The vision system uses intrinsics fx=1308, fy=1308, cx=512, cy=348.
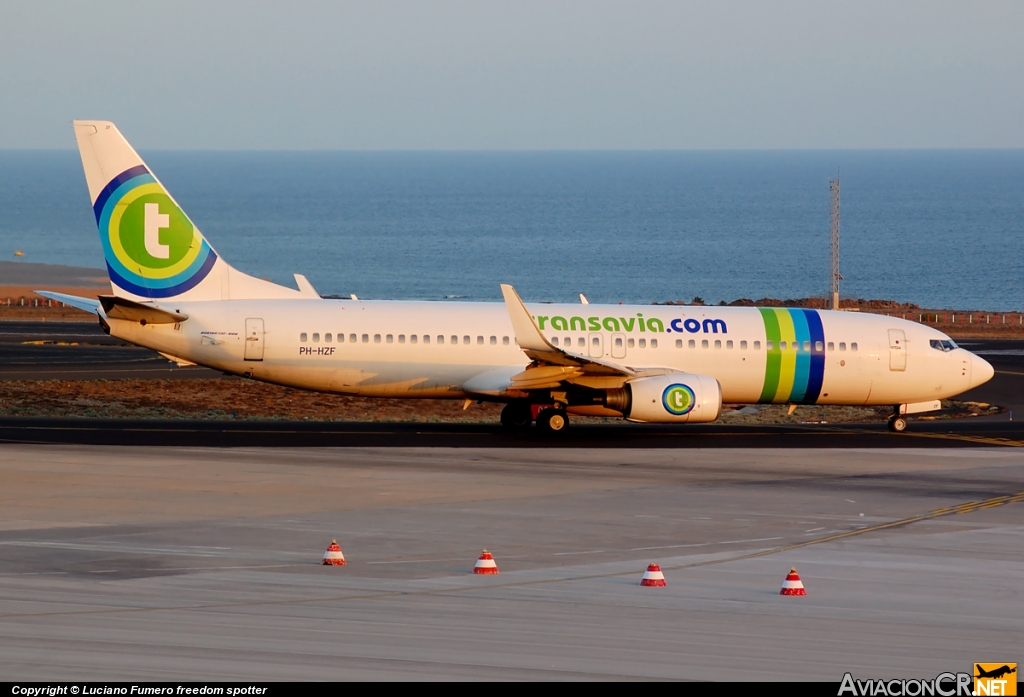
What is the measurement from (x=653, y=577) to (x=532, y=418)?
1756 cm

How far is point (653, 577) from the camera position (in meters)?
17.4

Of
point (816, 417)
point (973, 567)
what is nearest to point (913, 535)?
A: point (973, 567)

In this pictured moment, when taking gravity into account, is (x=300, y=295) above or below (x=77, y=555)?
above

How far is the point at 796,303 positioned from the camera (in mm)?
77625

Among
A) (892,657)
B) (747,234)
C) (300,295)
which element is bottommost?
(892,657)

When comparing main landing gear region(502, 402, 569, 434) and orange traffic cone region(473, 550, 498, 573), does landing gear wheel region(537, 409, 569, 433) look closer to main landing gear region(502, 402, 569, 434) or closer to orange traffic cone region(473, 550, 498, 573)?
main landing gear region(502, 402, 569, 434)

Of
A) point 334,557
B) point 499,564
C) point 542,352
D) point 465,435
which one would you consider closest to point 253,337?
point 465,435

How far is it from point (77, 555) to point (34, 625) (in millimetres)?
4303

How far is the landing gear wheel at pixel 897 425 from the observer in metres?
36.4

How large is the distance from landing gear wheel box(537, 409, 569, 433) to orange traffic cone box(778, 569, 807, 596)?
16971mm

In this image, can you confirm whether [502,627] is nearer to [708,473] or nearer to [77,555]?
[77,555]

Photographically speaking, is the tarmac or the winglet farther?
the winglet

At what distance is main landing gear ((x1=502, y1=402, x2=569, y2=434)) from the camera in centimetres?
3406

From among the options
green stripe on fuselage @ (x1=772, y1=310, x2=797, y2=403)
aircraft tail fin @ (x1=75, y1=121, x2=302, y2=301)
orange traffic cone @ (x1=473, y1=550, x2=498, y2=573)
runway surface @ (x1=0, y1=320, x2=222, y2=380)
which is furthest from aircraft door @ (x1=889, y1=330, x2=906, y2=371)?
runway surface @ (x1=0, y1=320, x2=222, y2=380)
